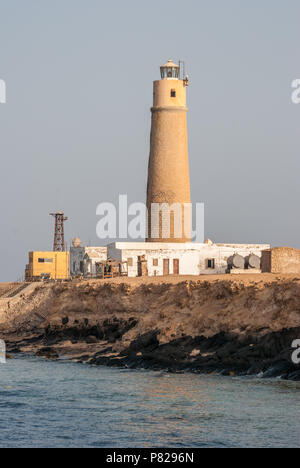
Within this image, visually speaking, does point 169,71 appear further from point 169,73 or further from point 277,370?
point 277,370

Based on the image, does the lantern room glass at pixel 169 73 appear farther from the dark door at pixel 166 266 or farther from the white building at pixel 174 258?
the dark door at pixel 166 266

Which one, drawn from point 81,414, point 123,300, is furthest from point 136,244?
point 81,414

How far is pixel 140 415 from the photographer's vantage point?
31047 mm

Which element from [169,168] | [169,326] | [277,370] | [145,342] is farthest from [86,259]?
[277,370]

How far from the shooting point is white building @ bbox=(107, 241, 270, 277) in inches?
2566

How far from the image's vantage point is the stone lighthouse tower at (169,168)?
6888 centimetres

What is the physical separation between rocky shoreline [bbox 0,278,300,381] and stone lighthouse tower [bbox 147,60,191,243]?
12.3m

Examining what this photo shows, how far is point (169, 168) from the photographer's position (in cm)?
6912

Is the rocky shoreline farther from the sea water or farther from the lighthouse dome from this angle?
the lighthouse dome

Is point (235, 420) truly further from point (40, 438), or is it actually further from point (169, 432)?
point (40, 438)

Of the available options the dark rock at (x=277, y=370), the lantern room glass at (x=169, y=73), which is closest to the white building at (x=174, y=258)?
the lantern room glass at (x=169, y=73)

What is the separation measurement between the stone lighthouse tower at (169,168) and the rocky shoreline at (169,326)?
40.3 ft

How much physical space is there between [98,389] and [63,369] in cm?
736

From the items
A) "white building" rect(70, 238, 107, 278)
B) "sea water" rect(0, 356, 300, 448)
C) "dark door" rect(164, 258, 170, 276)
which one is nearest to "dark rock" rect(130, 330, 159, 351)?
"sea water" rect(0, 356, 300, 448)
